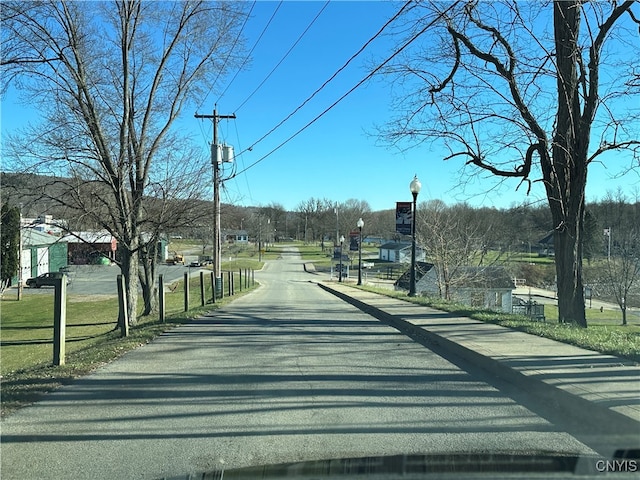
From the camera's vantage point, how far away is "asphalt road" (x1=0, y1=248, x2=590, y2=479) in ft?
13.8

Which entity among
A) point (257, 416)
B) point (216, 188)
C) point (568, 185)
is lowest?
point (257, 416)

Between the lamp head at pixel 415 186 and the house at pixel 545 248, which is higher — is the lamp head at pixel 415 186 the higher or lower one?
the higher one

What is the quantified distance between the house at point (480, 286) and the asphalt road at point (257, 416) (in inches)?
1057

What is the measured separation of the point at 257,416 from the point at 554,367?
3.86 meters

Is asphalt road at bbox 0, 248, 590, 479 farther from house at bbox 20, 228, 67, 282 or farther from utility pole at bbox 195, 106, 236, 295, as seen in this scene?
house at bbox 20, 228, 67, 282

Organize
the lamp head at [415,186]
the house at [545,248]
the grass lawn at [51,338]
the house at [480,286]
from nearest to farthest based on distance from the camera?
the grass lawn at [51,338]
the lamp head at [415,186]
the house at [480,286]
the house at [545,248]

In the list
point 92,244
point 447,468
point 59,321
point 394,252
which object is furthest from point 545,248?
point 447,468

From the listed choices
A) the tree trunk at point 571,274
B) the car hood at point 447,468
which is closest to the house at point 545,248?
the tree trunk at point 571,274

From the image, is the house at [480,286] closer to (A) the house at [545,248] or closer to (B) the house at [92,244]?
(B) the house at [92,244]

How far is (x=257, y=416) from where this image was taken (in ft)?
17.0

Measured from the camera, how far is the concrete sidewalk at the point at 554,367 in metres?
5.00

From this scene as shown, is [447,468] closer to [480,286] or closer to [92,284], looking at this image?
[480,286]

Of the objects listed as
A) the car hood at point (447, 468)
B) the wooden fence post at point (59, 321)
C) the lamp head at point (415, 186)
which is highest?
the lamp head at point (415, 186)

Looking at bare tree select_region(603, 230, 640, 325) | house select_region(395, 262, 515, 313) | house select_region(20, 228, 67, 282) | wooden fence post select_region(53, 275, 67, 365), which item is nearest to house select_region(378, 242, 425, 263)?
house select_region(395, 262, 515, 313)
